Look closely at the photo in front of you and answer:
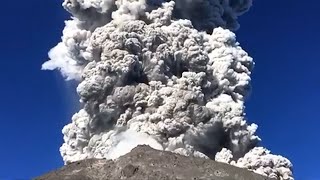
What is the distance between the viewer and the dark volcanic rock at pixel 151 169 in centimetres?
8194

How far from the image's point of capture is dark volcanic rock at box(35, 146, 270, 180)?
81.9 meters

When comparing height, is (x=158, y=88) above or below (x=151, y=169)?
above

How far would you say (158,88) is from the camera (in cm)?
8894

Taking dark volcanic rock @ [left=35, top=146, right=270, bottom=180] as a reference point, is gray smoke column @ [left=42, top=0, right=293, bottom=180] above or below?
above

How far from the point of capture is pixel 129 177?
8206 cm

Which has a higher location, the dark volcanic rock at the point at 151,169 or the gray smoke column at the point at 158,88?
the gray smoke column at the point at 158,88

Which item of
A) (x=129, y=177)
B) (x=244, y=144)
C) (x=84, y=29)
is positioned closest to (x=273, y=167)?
(x=244, y=144)

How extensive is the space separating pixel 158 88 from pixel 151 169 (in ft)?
30.0

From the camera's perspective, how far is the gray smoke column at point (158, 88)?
286 ft

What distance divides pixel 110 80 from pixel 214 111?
33.2ft

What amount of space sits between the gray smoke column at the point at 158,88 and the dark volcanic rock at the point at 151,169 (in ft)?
8.93

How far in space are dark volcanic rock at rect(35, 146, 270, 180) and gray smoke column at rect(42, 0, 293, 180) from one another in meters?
2.72

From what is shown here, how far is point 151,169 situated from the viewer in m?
83.2

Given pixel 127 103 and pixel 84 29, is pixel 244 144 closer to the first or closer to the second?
pixel 127 103
